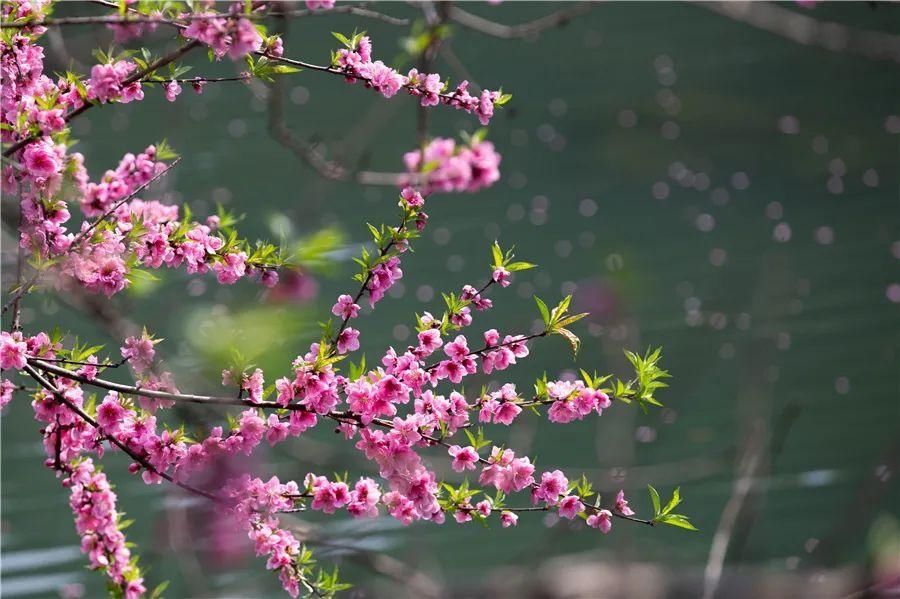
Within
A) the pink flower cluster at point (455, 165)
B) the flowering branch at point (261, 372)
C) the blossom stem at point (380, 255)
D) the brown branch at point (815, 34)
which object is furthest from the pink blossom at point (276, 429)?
the brown branch at point (815, 34)

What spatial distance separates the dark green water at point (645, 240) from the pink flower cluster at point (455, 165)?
0.92 meters

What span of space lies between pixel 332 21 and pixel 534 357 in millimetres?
3195

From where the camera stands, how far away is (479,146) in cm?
101

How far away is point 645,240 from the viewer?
221 inches

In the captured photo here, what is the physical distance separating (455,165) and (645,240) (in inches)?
186

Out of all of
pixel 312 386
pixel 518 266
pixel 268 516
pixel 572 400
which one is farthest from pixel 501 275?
pixel 268 516

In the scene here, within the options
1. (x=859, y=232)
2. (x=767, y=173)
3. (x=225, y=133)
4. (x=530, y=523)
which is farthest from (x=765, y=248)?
(x=225, y=133)

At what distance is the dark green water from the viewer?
140 inches

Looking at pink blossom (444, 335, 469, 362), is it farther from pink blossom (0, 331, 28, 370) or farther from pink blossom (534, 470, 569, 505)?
pink blossom (0, 331, 28, 370)

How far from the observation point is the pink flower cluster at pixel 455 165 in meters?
0.98

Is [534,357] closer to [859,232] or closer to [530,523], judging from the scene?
[530,523]

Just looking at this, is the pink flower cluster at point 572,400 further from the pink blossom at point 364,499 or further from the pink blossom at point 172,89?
the pink blossom at point 172,89

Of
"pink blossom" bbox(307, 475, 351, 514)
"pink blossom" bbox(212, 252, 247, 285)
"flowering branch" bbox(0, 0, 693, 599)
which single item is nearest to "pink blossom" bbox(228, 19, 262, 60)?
"flowering branch" bbox(0, 0, 693, 599)

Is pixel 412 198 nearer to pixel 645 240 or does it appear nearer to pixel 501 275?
pixel 501 275
